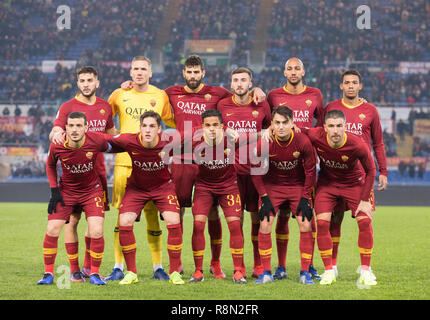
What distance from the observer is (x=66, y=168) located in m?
6.45

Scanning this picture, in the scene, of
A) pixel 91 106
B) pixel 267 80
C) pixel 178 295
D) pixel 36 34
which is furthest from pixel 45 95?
pixel 178 295

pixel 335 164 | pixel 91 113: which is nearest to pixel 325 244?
pixel 335 164

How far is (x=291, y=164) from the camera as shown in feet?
21.6

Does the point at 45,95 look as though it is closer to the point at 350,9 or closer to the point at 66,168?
the point at 350,9

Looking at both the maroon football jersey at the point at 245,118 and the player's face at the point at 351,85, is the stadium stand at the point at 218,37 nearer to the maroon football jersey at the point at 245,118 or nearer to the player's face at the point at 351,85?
the player's face at the point at 351,85

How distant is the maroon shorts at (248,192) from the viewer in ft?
23.0

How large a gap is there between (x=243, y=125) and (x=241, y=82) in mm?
502

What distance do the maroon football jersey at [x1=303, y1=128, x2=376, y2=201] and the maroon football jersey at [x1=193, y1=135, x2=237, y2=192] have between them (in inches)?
35.8

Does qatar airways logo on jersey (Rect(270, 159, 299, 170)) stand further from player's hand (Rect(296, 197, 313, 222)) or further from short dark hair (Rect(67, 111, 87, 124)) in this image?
short dark hair (Rect(67, 111, 87, 124))

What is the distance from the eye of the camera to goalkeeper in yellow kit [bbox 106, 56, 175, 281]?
6.95m

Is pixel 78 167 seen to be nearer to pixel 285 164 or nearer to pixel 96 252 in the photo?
pixel 96 252

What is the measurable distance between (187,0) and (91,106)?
97.2 feet

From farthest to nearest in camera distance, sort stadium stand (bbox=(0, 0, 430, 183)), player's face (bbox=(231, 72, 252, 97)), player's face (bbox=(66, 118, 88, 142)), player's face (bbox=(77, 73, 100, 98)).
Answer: stadium stand (bbox=(0, 0, 430, 183)) < player's face (bbox=(77, 73, 100, 98)) < player's face (bbox=(231, 72, 252, 97)) < player's face (bbox=(66, 118, 88, 142))

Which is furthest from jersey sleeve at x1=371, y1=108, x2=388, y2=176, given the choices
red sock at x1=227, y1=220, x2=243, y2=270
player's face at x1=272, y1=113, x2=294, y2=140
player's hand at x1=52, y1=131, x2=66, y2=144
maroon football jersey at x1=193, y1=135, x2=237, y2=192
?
player's hand at x1=52, y1=131, x2=66, y2=144
